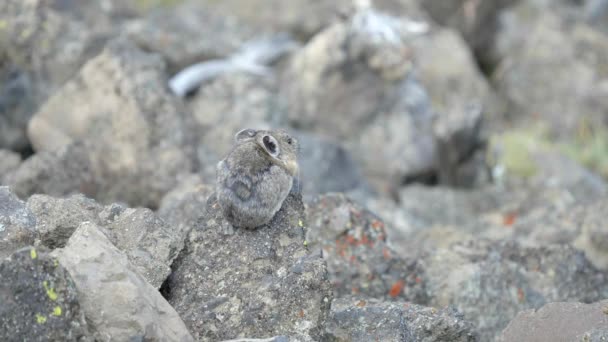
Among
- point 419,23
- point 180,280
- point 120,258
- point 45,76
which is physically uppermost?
point 120,258

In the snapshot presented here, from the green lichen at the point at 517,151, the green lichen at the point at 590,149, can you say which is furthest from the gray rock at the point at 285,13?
the green lichen at the point at 590,149

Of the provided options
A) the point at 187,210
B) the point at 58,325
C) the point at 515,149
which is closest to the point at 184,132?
the point at 187,210

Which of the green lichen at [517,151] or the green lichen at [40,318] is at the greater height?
A: the green lichen at [40,318]

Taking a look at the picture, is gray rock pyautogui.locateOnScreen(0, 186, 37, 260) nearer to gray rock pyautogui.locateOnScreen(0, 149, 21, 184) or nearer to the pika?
the pika

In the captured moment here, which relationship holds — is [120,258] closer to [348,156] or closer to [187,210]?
[187,210]

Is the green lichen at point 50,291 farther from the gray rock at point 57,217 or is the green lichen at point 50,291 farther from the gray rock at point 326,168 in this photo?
the gray rock at point 326,168

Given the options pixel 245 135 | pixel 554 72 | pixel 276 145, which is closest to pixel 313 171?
pixel 245 135
